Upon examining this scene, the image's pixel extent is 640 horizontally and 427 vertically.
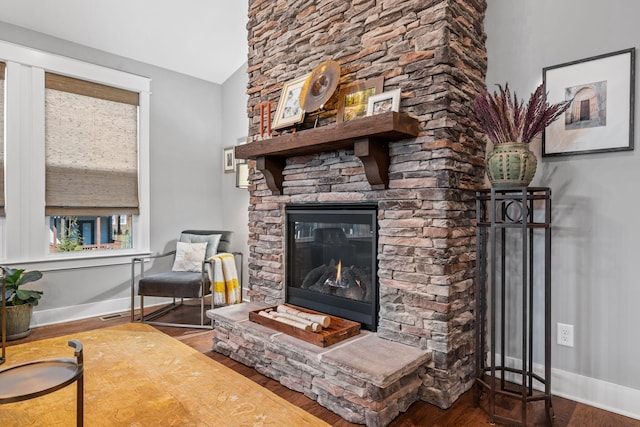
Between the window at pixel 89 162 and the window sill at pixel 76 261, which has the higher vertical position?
the window at pixel 89 162

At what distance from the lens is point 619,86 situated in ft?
6.57

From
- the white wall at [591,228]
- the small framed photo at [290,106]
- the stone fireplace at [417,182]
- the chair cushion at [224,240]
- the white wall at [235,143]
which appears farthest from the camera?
the white wall at [235,143]

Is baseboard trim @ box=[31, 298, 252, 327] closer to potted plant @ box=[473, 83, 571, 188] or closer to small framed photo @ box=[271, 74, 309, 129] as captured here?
small framed photo @ box=[271, 74, 309, 129]

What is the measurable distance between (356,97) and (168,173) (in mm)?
2742

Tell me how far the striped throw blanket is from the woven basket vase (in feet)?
8.56

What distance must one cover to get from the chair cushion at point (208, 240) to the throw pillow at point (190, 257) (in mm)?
62

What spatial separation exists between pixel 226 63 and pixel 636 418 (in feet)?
14.9

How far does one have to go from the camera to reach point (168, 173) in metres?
4.38

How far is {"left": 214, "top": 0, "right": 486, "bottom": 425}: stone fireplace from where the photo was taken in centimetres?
209

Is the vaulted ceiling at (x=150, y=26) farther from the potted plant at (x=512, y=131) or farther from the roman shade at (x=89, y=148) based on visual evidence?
the potted plant at (x=512, y=131)

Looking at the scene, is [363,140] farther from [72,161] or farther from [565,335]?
[72,161]

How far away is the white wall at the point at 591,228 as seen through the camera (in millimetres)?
1979

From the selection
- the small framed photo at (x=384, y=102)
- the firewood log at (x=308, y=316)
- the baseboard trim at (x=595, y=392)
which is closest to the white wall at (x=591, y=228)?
the baseboard trim at (x=595, y=392)

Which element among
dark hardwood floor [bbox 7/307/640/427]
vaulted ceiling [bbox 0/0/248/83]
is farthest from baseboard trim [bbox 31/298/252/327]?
vaulted ceiling [bbox 0/0/248/83]
